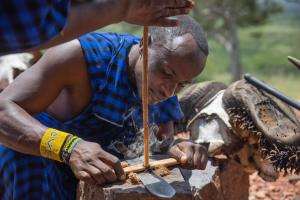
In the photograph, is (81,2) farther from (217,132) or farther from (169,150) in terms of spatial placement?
(217,132)

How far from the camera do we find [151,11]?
6.53 feet

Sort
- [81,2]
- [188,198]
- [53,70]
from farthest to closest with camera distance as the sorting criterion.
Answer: [53,70], [188,198], [81,2]

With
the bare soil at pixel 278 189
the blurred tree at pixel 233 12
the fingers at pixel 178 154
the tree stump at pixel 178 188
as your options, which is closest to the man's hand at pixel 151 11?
the tree stump at pixel 178 188

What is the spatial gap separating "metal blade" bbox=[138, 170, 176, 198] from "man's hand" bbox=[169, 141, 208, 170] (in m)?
0.24

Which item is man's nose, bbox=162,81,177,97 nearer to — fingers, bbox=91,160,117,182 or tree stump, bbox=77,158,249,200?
tree stump, bbox=77,158,249,200

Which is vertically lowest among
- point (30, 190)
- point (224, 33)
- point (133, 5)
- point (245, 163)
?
point (224, 33)

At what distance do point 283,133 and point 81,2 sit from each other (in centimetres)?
195

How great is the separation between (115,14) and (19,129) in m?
0.99

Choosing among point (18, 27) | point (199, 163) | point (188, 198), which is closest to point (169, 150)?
point (199, 163)

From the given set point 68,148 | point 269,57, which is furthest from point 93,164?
point 269,57

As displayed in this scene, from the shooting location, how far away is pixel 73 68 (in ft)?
9.56

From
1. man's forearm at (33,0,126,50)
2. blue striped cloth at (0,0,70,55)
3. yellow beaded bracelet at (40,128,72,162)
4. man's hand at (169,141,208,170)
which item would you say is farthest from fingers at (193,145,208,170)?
blue striped cloth at (0,0,70,55)

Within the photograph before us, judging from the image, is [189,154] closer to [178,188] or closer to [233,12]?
[178,188]

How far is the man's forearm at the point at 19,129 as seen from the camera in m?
2.66
